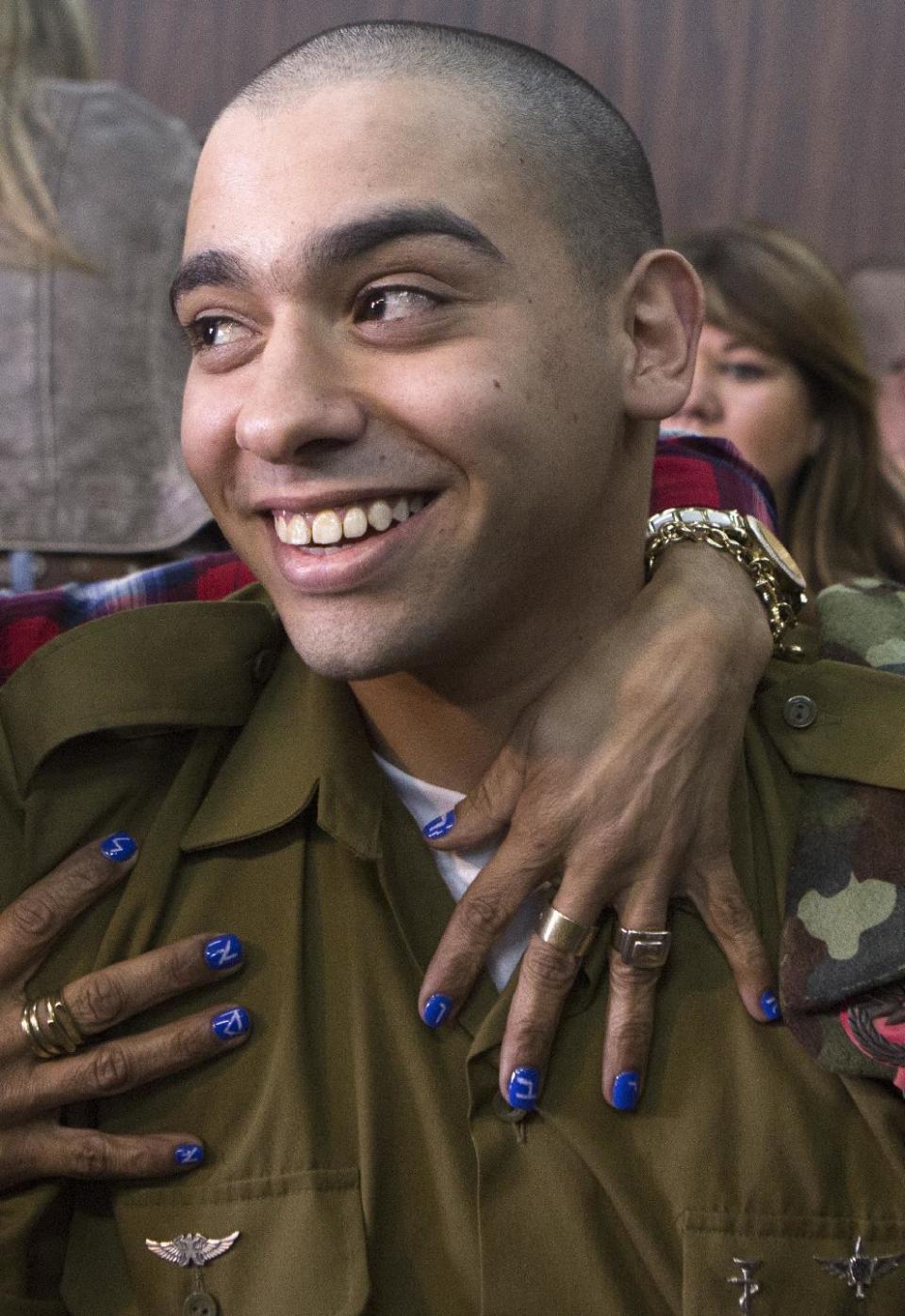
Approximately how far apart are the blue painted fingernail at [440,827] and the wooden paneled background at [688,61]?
169 cm

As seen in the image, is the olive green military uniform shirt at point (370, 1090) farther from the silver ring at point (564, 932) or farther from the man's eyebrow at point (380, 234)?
the man's eyebrow at point (380, 234)

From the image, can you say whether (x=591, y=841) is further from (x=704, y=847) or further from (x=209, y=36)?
(x=209, y=36)

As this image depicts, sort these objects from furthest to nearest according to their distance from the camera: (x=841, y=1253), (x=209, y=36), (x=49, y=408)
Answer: (x=209, y=36)
(x=49, y=408)
(x=841, y=1253)

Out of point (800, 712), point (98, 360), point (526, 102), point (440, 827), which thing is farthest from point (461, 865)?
point (98, 360)

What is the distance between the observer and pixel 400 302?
1.09 meters

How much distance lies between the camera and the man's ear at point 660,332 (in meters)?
1.21

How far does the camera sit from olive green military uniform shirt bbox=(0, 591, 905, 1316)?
3.67 feet

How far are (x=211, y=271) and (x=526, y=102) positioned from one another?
255mm

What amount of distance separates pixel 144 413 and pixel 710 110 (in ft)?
4.00

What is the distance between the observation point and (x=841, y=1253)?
3.68 feet

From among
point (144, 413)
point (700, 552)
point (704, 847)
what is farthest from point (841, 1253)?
point (144, 413)

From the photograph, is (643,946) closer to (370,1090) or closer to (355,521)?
(370,1090)

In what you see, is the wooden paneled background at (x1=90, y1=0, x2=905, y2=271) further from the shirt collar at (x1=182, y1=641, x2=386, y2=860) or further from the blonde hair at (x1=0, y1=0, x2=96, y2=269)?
the shirt collar at (x1=182, y1=641, x2=386, y2=860)

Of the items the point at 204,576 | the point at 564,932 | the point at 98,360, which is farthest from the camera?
the point at 98,360
